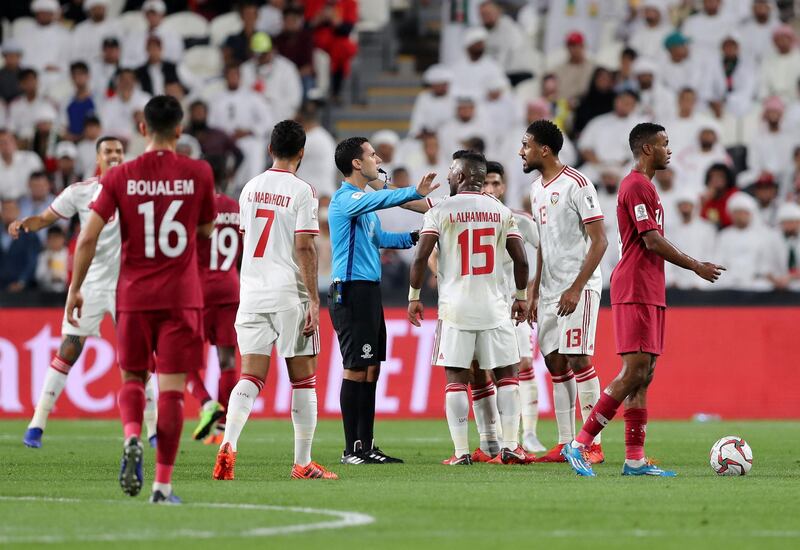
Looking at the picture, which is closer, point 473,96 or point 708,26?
point 473,96

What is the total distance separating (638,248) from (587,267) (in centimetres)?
55

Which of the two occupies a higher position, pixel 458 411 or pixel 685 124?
pixel 685 124

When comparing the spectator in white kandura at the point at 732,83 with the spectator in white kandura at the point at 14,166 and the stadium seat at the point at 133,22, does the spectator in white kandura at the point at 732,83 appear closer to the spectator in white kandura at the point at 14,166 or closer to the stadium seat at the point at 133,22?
the stadium seat at the point at 133,22

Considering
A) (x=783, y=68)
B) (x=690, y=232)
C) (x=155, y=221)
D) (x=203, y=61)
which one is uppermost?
(x=203, y=61)

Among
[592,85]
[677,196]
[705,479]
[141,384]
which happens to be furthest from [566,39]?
[141,384]

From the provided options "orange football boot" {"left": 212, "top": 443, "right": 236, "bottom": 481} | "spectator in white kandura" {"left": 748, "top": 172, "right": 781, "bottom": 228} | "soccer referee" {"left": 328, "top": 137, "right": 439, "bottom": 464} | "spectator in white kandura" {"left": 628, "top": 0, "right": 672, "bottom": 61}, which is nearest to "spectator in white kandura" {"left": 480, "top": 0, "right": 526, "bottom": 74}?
"spectator in white kandura" {"left": 628, "top": 0, "right": 672, "bottom": 61}

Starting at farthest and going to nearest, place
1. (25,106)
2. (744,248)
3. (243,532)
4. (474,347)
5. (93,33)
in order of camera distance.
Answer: (93,33), (25,106), (744,248), (474,347), (243,532)

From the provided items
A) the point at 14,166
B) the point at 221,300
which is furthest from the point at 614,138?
the point at 221,300

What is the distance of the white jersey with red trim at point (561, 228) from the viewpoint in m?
11.9

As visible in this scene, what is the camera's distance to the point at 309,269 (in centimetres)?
1066

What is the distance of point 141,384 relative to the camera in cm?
895

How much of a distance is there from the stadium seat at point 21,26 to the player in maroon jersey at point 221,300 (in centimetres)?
1317

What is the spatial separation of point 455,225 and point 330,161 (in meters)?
11.2

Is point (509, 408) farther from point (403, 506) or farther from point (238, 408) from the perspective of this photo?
point (403, 506)
